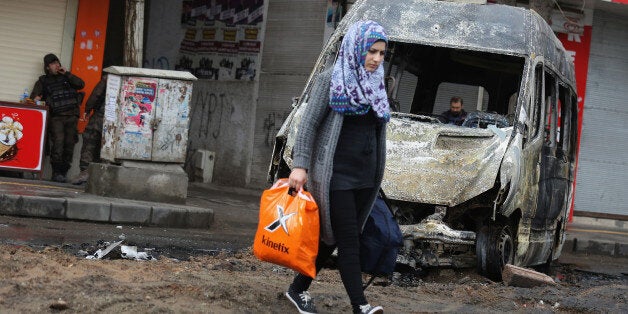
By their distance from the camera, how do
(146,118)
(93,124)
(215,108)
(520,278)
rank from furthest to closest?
(215,108) < (93,124) < (146,118) < (520,278)

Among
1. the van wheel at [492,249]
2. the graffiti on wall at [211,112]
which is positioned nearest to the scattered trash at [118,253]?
the van wheel at [492,249]

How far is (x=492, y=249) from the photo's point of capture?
934cm

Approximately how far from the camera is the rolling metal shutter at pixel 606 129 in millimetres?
20547

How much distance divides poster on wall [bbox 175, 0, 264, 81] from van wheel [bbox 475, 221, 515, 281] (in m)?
10.4

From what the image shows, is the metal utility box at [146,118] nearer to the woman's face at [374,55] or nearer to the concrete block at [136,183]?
the concrete block at [136,183]

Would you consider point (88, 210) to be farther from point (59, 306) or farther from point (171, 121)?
point (59, 306)

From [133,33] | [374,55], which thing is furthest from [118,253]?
[133,33]

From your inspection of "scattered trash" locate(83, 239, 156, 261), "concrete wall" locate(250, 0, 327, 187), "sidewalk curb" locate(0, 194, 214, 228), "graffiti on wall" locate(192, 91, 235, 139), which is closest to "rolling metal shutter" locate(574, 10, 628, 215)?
"concrete wall" locate(250, 0, 327, 187)

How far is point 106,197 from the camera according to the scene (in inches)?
502

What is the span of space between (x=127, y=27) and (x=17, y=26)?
7.60ft

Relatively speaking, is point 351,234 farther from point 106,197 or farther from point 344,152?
point 106,197

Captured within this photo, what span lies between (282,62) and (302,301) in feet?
42.5

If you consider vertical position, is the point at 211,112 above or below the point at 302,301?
above

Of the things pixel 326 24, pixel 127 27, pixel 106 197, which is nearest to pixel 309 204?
pixel 106 197
